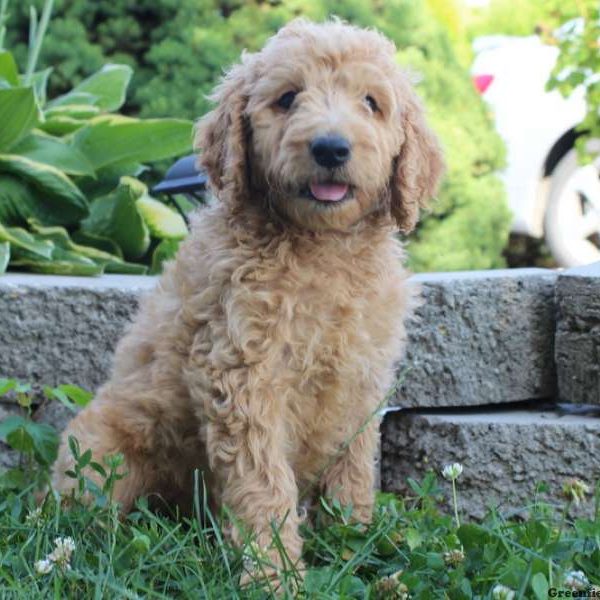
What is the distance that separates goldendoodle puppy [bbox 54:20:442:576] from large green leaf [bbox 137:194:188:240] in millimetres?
1962

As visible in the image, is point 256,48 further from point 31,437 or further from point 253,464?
point 253,464

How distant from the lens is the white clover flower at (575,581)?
331 centimetres

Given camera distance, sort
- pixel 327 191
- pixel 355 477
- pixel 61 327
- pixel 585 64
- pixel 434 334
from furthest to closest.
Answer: pixel 585 64, pixel 61 327, pixel 434 334, pixel 355 477, pixel 327 191

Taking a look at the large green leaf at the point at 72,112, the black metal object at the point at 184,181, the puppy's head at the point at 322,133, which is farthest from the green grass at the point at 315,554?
the large green leaf at the point at 72,112

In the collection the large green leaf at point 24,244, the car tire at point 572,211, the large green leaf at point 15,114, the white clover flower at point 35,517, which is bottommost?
the car tire at point 572,211

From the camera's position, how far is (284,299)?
385cm

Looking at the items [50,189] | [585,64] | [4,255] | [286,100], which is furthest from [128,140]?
[585,64]

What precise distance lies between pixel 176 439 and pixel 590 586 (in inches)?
55.4

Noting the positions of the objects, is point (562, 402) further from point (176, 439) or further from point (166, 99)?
point (166, 99)

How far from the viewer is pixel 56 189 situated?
19.0 feet

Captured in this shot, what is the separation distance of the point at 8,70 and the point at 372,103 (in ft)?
9.27

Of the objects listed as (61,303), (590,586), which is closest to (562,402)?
(590,586)

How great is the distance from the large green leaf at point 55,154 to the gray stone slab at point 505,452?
2.07 m

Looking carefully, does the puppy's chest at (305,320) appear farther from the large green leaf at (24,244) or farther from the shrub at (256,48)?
the shrub at (256,48)
